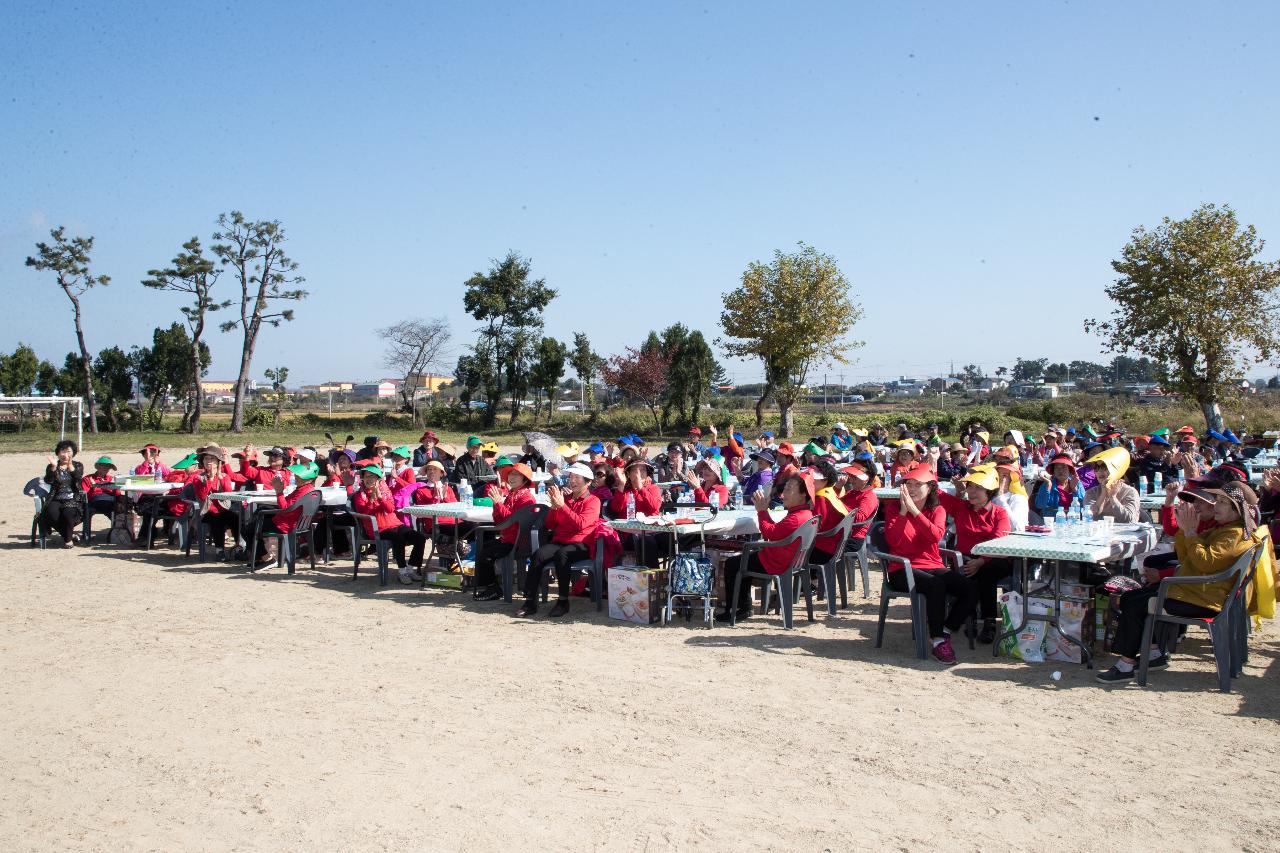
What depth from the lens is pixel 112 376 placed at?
50625mm

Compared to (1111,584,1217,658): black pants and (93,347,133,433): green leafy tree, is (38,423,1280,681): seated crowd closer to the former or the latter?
(1111,584,1217,658): black pants

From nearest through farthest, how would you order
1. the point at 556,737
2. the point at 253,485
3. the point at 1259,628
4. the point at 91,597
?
the point at 556,737
the point at 1259,628
the point at 91,597
the point at 253,485

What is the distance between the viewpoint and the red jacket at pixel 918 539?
7.05 meters

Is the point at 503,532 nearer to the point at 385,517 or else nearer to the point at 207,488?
the point at 385,517

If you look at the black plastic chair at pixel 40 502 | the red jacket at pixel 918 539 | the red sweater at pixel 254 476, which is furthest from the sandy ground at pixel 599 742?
the black plastic chair at pixel 40 502

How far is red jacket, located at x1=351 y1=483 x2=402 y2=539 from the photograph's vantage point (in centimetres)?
1005

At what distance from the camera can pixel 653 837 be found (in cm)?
404

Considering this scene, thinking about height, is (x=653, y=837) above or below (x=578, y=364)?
below

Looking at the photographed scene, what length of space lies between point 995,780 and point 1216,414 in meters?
23.9

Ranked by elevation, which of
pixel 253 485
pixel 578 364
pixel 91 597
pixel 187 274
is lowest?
pixel 91 597

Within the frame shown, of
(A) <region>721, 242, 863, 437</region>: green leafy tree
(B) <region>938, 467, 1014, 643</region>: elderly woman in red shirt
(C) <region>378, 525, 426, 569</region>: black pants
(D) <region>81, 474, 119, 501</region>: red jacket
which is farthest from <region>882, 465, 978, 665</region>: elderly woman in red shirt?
(A) <region>721, 242, 863, 437</region>: green leafy tree

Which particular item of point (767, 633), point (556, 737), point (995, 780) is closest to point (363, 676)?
point (556, 737)

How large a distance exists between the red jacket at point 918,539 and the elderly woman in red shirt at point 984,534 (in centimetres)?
34

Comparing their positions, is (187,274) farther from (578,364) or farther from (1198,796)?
(1198,796)
